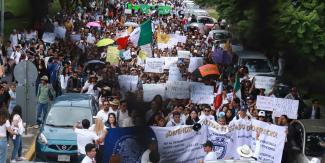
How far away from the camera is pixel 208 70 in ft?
4.74

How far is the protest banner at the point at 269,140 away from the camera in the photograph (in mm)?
7758

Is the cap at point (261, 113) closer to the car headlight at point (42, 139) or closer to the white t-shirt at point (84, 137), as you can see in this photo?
the white t-shirt at point (84, 137)

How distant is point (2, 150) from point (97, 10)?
6.77 metres

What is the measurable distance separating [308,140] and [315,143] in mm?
93

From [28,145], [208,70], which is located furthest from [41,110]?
[208,70]

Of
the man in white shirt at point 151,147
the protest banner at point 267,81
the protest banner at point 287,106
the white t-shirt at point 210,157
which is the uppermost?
the protest banner at point 267,81

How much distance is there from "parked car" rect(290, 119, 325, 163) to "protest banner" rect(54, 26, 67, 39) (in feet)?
22.5

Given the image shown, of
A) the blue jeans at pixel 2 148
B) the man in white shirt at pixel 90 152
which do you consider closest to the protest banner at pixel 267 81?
the man in white shirt at pixel 90 152

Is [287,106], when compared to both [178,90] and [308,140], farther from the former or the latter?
[178,90]

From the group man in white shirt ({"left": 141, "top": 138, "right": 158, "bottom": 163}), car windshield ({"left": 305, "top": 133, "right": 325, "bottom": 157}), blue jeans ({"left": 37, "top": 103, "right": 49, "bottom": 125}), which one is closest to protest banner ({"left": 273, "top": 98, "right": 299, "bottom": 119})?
car windshield ({"left": 305, "top": 133, "right": 325, "bottom": 157})

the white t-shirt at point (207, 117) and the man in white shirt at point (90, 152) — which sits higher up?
the white t-shirt at point (207, 117)

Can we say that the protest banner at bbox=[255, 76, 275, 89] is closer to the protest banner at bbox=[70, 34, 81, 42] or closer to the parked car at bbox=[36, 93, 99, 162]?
the protest banner at bbox=[70, 34, 81, 42]

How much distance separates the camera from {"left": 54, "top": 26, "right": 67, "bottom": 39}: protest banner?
1.14 m

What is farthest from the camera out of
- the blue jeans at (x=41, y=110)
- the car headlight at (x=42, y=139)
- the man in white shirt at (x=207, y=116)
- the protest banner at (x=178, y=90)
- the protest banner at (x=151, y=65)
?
the blue jeans at (x=41, y=110)
